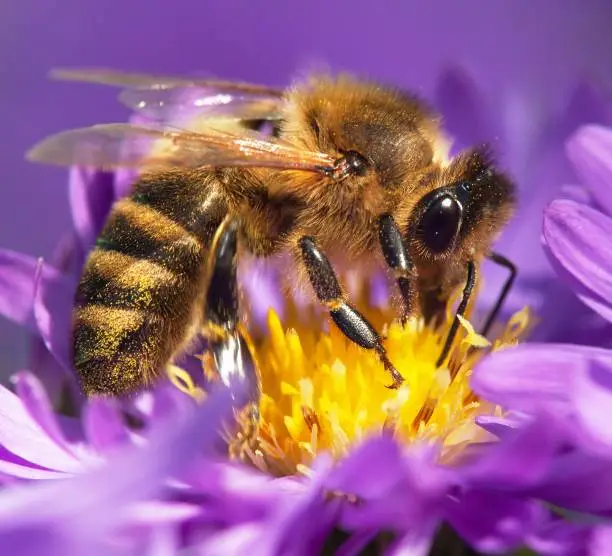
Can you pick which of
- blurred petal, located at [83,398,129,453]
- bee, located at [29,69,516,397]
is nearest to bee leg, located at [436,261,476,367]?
bee, located at [29,69,516,397]

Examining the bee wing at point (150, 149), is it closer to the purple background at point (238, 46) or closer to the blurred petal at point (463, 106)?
the blurred petal at point (463, 106)

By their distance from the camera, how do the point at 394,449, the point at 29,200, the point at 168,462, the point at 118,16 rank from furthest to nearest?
1. the point at 118,16
2. the point at 29,200
3. the point at 394,449
4. the point at 168,462

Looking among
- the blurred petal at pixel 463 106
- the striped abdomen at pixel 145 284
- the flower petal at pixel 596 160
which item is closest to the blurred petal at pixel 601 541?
the flower petal at pixel 596 160

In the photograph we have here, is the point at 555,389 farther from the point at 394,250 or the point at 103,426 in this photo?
the point at 103,426

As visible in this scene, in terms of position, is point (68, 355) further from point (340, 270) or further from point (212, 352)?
point (340, 270)

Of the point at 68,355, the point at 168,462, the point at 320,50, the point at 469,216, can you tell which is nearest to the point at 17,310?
the point at 68,355

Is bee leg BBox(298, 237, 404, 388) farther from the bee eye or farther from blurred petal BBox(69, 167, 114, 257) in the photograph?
blurred petal BBox(69, 167, 114, 257)
